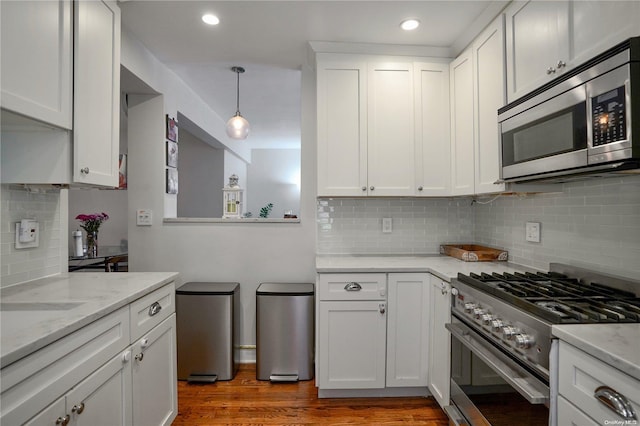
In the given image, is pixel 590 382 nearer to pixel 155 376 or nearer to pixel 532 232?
pixel 532 232

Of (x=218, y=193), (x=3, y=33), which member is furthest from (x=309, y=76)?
(x=218, y=193)

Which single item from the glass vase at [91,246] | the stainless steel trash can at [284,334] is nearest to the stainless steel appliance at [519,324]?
the stainless steel trash can at [284,334]

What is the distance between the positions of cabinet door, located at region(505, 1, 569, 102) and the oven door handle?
1.23m

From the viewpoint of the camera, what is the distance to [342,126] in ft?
7.98

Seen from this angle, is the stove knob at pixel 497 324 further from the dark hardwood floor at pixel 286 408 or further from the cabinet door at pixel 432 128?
the cabinet door at pixel 432 128

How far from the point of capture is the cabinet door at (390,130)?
2443mm

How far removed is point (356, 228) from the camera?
276 centimetres

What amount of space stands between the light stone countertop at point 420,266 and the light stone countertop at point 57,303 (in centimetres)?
103

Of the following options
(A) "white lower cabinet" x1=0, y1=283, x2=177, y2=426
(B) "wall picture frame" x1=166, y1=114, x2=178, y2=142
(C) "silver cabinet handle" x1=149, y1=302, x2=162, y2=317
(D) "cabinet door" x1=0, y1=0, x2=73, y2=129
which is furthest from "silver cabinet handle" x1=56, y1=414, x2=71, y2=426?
(B) "wall picture frame" x1=166, y1=114, x2=178, y2=142

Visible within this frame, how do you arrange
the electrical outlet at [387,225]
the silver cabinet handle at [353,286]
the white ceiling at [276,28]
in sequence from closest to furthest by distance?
the white ceiling at [276,28], the silver cabinet handle at [353,286], the electrical outlet at [387,225]

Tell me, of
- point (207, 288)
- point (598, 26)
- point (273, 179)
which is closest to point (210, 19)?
point (207, 288)

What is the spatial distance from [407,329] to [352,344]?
0.37 m

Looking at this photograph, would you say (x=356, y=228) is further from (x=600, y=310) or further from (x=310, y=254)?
(x=600, y=310)

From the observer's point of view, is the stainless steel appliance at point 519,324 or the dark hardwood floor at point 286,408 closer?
the stainless steel appliance at point 519,324
